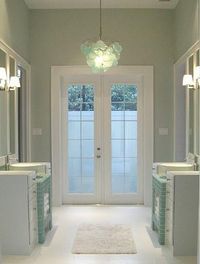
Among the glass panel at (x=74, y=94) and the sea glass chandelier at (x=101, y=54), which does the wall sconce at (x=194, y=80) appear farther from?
the glass panel at (x=74, y=94)

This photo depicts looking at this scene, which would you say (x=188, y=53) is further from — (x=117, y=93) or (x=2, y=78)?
(x=2, y=78)

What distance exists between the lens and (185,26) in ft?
17.5

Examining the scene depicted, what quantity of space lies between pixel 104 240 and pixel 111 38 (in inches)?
132

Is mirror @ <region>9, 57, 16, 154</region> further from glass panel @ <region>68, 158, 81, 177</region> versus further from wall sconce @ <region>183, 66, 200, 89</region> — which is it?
wall sconce @ <region>183, 66, 200, 89</region>

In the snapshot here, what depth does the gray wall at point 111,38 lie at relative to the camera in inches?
244

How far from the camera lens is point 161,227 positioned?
4156 mm

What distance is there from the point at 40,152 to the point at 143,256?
300 centimetres

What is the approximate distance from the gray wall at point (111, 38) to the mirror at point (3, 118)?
1404 millimetres

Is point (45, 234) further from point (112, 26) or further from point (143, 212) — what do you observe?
point (112, 26)

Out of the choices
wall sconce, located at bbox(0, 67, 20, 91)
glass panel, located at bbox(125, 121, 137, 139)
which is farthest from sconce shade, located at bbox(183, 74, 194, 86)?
wall sconce, located at bbox(0, 67, 20, 91)

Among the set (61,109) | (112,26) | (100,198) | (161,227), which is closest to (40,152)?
(61,109)

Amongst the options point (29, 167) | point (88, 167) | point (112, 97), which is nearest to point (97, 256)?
point (29, 167)

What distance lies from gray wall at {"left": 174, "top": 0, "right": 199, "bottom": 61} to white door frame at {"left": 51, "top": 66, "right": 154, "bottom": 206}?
0.67 meters

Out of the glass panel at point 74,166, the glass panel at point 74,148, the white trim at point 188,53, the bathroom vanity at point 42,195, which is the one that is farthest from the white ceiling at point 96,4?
the bathroom vanity at point 42,195
